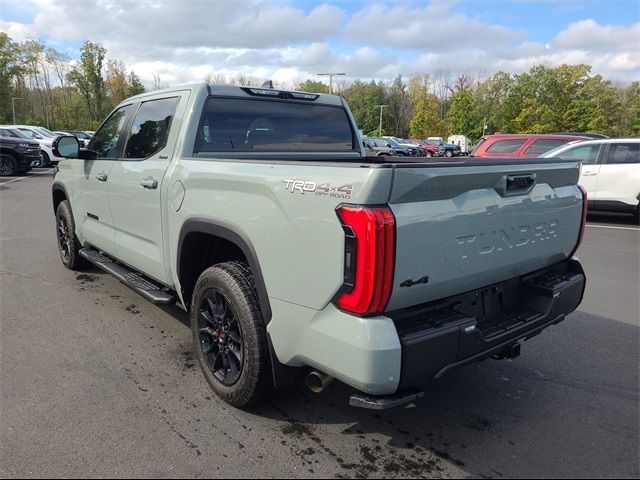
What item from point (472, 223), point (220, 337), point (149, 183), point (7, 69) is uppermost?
point (7, 69)

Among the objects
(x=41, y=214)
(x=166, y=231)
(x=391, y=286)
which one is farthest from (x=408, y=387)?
(x=41, y=214)

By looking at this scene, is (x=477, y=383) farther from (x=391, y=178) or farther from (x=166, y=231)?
(x=166, y=231)

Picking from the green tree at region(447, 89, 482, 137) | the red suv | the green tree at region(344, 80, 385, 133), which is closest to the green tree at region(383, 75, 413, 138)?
the green tree at region(344, 80, 385, 133)

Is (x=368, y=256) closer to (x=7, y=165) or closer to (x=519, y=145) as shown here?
(x=519, y=145)

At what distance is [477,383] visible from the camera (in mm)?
3412

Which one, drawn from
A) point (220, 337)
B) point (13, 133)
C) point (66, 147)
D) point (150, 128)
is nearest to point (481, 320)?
point (220, 337)

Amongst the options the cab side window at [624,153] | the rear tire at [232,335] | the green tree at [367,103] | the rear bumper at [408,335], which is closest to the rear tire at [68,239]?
the rear tire at [232,335]

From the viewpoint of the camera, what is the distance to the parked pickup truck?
217 centimetres

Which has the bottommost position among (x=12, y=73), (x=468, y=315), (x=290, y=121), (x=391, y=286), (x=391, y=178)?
(x=468, y=315)

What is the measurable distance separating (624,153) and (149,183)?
10089 millimetres

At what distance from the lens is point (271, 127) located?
4.07 meters

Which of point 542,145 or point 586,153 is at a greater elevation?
point 542,145

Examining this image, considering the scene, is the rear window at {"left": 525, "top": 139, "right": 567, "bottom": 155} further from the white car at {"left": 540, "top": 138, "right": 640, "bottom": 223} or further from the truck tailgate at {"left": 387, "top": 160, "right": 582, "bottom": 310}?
the truck tailgate at {"left": 387, "top": 160, "right": 582, "bottom": 310}

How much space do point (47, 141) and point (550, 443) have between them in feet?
84.1
